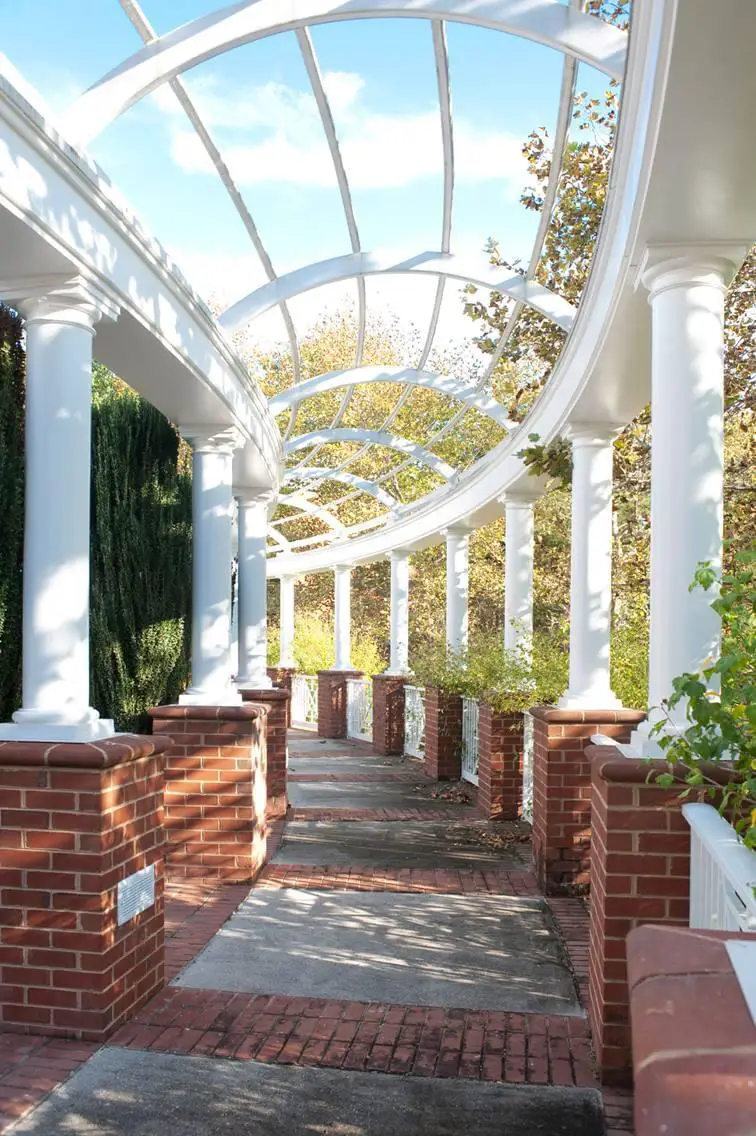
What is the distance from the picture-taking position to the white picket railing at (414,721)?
47.8 feet

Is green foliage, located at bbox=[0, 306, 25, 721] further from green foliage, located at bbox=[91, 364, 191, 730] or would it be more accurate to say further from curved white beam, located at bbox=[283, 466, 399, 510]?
curved white beam, located at bbox=[283, 466, 399, 510]

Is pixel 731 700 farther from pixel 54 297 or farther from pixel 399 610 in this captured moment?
pixel 399 610

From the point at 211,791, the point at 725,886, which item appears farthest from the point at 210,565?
the point at 725,886

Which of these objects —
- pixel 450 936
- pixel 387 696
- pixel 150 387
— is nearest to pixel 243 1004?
pixel 450 936

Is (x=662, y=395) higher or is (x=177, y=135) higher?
(x=177, y=135)

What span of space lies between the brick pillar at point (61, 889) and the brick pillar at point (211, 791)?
2479 millimetres

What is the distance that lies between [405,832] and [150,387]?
4.47 metres

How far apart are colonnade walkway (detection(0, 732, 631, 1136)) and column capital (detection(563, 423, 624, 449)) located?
3.07 metres

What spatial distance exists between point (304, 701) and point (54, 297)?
56.1 feet

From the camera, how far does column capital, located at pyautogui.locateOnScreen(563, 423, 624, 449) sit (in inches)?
276

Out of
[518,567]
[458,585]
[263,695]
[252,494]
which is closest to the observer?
[263,695]

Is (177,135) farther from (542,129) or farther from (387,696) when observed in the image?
(387,696)

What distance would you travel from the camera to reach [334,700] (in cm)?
1795

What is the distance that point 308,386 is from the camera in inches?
387
